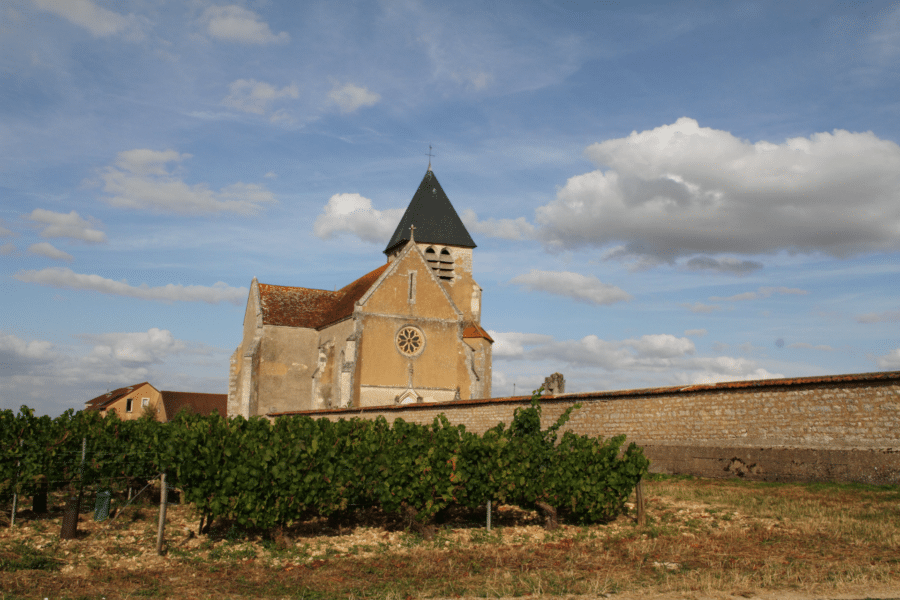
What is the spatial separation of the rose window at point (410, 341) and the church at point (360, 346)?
5cm

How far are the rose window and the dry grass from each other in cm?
1985

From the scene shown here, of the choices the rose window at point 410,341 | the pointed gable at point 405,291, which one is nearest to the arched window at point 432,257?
the pointed gable at point 405,291

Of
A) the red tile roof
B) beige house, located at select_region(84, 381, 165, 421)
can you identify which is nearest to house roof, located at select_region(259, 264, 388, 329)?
the red tile roof

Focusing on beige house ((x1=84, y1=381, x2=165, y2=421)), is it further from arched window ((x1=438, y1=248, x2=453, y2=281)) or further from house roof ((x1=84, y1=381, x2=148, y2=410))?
arched window ((x1=438, y1=248, x2=453, y2=281))

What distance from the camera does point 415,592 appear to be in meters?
7.50

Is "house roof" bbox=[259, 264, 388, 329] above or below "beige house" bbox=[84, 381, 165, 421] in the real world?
above

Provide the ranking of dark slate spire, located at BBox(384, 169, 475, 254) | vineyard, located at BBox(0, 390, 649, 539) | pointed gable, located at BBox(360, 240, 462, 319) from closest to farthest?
vineyard, located at BBox(0, 390, 649, 539) → pointed gable, located at BBox(360, 240, 462, 319) → dark slate spire, located at BBox(384, 169, 475, 254)

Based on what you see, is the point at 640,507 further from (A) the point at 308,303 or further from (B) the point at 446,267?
(B) the point at 446,267

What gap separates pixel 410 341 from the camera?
32.6 meters

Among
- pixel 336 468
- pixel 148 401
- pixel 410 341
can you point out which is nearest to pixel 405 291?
pixel 410 341

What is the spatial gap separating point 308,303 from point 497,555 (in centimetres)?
3014

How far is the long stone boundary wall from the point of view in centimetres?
1288

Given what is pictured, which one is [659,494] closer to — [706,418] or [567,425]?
[706,418]

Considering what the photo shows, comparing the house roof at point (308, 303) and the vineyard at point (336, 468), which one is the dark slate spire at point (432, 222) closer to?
the house roof at point (308, 303)
